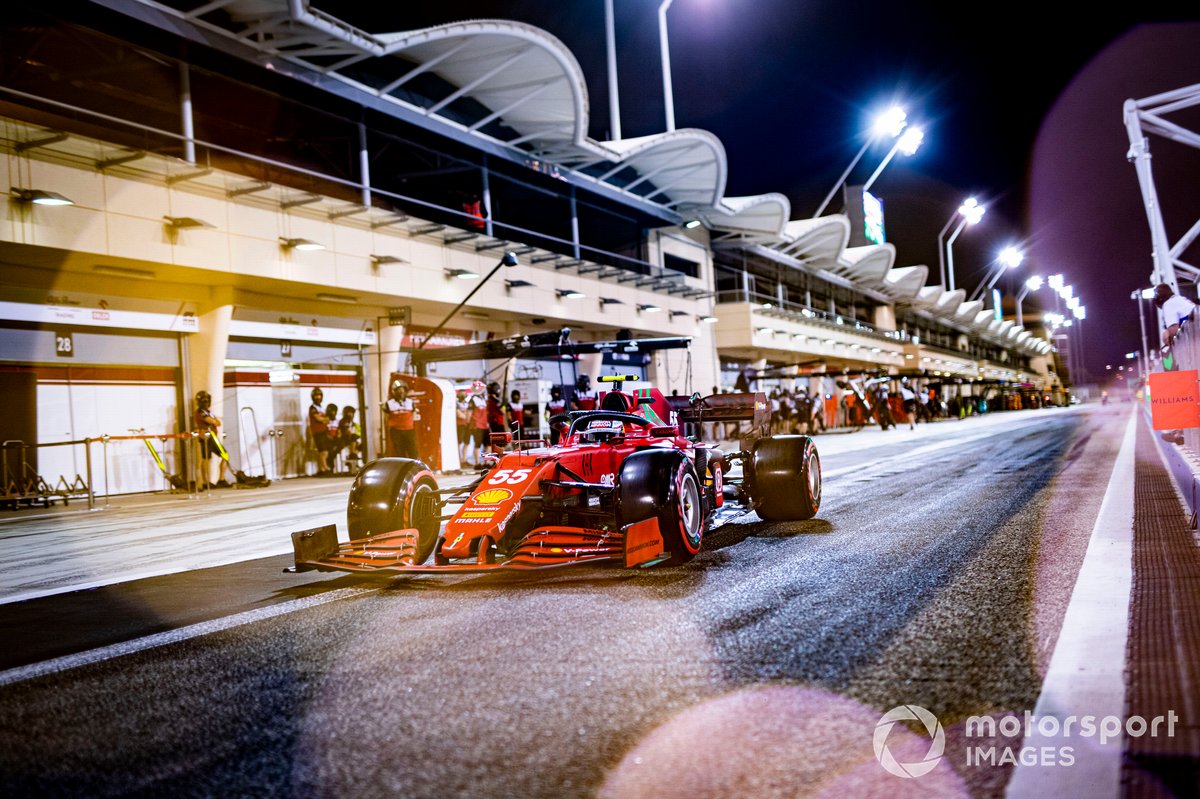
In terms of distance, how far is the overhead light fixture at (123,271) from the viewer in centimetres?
1650

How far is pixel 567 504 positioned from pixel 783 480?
269 centimetres

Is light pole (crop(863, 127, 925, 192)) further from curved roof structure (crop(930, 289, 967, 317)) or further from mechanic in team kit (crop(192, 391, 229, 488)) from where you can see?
mechanic in team kit (crop(192, 391, 229, 488))

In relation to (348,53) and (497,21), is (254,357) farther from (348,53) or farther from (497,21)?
(497,21)

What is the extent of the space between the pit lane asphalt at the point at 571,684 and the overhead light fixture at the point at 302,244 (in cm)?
1399

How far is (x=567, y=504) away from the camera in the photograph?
252 inches

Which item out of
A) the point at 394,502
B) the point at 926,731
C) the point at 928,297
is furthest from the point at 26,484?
the point at 928,297

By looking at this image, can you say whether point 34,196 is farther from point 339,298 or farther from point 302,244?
point 339,298

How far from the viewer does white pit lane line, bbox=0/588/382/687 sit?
4.18 m

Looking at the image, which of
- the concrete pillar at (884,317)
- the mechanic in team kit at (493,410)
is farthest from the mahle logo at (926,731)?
the concrete pillar at (884,317)

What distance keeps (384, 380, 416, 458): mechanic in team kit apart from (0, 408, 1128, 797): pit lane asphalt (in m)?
11.1

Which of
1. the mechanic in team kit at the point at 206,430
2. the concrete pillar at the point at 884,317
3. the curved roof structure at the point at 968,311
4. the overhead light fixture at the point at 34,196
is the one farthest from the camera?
the curved roof structure at the point at 968,311

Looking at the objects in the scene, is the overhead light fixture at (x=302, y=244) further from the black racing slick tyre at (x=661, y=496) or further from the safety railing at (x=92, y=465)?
the black racing slick tyre at (x=661, y=496)

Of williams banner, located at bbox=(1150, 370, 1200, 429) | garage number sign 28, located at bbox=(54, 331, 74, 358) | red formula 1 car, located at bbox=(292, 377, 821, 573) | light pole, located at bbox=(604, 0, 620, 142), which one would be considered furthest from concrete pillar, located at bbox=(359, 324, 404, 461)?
williams banner, located at bbox=(1150, 370, 1200, 429)

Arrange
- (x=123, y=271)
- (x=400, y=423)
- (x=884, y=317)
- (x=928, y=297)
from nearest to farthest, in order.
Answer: (x=123, y=271) < (x=400, y=423) < (x=884, y=317) < (x=928, y=297)
